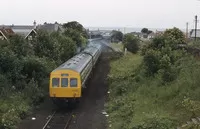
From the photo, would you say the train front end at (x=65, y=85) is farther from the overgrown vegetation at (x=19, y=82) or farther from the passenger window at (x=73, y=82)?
the overgrown vegetation at (x=19, y=82)

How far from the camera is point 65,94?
21703 millimetres

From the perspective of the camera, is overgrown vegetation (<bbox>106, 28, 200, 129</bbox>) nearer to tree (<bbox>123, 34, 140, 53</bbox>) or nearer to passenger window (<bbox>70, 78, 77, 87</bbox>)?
passenger window (<bbox>70, 78, 77, 87</bbox>)

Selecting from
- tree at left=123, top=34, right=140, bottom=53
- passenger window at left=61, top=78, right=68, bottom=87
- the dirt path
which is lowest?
the dirt path

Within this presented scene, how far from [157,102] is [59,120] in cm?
499

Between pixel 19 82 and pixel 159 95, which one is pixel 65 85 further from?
pixel 159 95

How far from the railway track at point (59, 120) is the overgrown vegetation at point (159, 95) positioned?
7.03 ft

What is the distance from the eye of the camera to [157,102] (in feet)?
64.1

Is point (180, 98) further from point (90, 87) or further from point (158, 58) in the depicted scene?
point (90, 87)

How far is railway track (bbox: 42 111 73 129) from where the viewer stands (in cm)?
1848

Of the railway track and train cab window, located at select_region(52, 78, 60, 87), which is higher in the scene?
train cab window, located at select_region(52, 78, 60, 87)

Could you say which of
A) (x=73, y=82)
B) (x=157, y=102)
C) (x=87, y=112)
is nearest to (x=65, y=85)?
(x=73, y=82)

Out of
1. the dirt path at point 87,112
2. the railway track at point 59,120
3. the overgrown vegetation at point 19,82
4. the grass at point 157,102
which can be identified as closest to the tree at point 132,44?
the dirt path at point 87,112

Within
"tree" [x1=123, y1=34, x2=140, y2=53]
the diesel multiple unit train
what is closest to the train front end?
the diesel multiple unit train

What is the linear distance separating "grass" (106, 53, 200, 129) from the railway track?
7.07 ft
